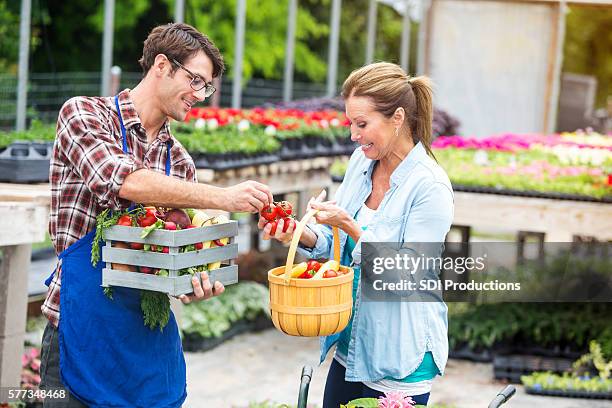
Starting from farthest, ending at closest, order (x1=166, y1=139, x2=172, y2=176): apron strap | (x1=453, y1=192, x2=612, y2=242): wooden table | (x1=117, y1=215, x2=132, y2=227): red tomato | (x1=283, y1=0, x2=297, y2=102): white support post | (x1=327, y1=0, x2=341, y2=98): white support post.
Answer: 1. (x1=327, y1=0, x2=341, y2=98): white support post
2. (x1=283, y1=0, x2=297, y2=102): white support post
3. (x1=453, y1=192, x2=612, y2=242): wooden table
4. (x1=166, y1=139, x2=172, y2=176): apron strap
5. (x1=117, y1=215, x2=132, y2=227): red tomato

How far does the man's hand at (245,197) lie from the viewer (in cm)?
265

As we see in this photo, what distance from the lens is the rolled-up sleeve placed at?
8.29 feet

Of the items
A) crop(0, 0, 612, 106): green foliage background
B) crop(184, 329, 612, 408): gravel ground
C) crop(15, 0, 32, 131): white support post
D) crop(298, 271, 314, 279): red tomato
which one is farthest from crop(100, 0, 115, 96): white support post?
crop(298, 271, 314, 279): red tomato

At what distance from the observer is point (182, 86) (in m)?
2.80

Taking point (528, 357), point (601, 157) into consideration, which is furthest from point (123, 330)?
point (601, 157)

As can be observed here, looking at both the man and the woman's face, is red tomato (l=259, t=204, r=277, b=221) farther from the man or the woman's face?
the woman's face

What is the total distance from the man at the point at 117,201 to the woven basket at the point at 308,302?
0.62ft

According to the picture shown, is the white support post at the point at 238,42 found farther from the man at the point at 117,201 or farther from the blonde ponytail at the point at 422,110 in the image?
the man at the point at 117,201

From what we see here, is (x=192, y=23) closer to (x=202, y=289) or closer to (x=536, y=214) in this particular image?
(x=536, y=214)

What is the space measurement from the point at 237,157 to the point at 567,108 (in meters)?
11.9

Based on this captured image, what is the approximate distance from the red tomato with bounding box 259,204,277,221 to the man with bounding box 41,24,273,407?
16 cm

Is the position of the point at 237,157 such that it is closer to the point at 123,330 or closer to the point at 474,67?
the point at 123,330

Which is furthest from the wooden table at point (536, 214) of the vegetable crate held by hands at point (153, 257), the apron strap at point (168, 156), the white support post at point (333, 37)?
the white support post at point (333, 37)

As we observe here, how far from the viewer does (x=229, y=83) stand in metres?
15.9
